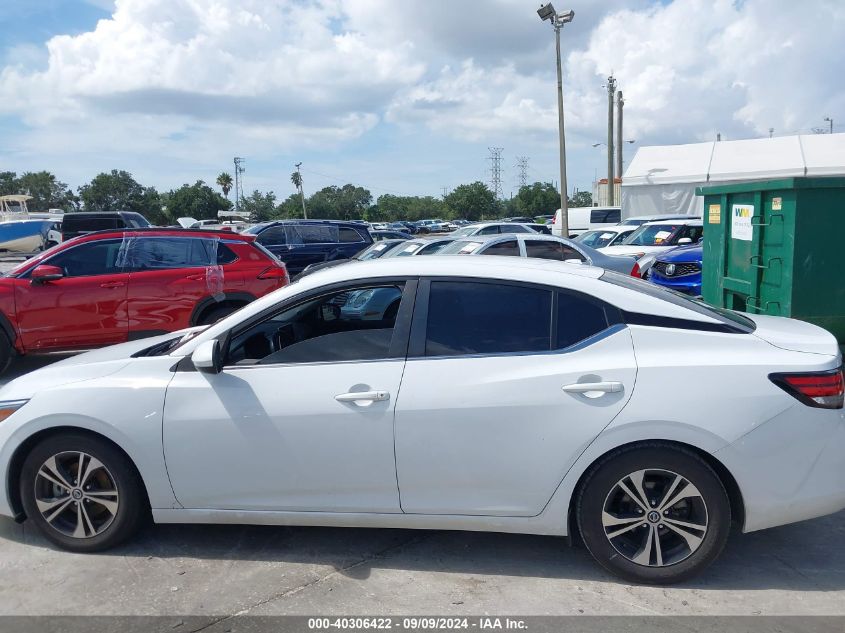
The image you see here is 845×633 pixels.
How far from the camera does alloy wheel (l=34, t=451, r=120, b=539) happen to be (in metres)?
3.80

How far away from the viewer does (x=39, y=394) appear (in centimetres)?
381

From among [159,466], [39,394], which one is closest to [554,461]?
[159,466]

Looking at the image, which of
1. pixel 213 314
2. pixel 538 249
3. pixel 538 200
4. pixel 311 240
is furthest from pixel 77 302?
pixel 538 200

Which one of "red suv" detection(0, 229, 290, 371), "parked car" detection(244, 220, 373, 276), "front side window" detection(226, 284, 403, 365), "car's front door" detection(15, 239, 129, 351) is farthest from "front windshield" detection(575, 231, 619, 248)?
"front side window" detection(226, 284, 403, 365)

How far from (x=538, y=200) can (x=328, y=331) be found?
8502 centimetres

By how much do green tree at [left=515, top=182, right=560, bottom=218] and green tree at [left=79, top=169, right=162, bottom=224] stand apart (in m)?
41.5

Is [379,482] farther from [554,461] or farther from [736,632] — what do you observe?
[736,632]

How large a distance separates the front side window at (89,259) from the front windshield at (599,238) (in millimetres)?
12094

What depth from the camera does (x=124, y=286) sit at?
27.0ft

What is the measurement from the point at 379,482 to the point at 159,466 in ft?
3.76

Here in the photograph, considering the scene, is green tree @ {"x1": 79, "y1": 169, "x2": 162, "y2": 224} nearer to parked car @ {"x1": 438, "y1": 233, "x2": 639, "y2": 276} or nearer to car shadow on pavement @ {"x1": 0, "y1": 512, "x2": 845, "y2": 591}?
parked car @ {"x1": 438, "y1": 233, "x2": 639, "y2": 276}

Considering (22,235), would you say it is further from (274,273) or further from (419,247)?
(274,273)

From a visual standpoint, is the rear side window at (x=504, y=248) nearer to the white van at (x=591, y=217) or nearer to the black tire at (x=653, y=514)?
the black tire at (x=653, y=514)

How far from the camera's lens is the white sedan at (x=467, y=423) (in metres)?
3.36
